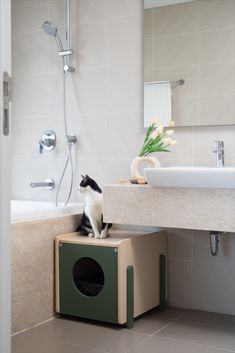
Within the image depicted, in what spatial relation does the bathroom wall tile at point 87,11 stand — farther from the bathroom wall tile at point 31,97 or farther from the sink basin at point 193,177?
the sink basin at point 193,177

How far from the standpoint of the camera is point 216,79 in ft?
8.73

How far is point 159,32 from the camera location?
2.81 meters

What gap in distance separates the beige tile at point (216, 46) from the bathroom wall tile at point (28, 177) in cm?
129

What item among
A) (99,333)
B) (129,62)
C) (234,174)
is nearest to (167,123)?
(129,62)

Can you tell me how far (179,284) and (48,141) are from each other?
4.21 feet

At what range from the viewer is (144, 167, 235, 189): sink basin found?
6.79ft

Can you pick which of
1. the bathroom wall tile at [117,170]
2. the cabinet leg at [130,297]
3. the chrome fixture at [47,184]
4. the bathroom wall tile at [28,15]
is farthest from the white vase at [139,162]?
the bathroom wall tile at [28,15]

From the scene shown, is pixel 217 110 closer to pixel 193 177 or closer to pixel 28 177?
pixel 193 177

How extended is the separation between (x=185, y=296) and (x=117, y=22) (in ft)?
5.76

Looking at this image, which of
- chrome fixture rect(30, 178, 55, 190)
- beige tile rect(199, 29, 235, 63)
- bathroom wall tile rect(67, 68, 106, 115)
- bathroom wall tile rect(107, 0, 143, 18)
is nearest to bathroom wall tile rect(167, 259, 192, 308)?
chrome fixture rect(30, 178, 55, 190)

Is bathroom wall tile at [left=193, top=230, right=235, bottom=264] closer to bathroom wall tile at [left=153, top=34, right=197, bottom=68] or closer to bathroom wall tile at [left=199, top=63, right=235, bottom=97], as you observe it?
bathroom wall tile at [left=199, top=63, right=235, bottom=97]

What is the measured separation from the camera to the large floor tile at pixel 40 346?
6.96 ft

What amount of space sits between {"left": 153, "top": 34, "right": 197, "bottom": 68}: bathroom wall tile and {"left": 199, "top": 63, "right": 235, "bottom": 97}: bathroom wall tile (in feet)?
0.33

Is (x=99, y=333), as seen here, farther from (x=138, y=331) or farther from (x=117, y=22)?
(x=117, y=22)
